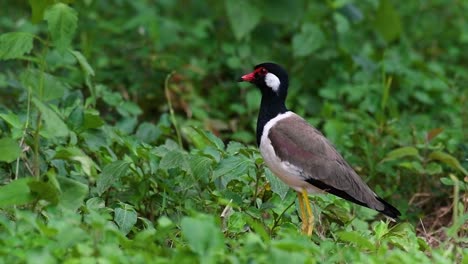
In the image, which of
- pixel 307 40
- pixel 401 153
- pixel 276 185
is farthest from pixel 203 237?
pixel 307 40

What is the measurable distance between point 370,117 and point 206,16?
212 centimetres

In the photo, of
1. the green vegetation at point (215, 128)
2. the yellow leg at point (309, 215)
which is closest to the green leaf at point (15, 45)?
the green vegetation at point (215, 128)

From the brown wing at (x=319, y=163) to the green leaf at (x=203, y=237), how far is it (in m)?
1.20

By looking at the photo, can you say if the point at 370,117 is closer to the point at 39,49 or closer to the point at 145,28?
the point at 145,28

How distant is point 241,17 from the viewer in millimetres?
7660

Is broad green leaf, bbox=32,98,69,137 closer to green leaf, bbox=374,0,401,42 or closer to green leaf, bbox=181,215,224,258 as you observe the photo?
green leaf, bbox=181,215,224,258

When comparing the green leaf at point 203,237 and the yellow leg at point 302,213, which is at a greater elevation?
the green leaf at point 203,237

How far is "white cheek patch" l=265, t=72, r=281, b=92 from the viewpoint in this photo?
523 cm

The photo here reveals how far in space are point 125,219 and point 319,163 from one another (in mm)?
1004

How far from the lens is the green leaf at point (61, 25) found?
4410 mm

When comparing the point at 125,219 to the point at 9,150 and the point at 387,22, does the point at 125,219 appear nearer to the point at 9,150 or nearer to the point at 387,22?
the point at 9,150

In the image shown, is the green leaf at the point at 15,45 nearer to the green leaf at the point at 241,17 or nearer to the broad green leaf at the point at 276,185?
the broad green leaf at the point at 276,185

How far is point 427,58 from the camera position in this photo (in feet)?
29.1

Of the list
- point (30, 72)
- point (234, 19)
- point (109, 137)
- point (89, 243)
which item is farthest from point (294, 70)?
point (89, 243)
